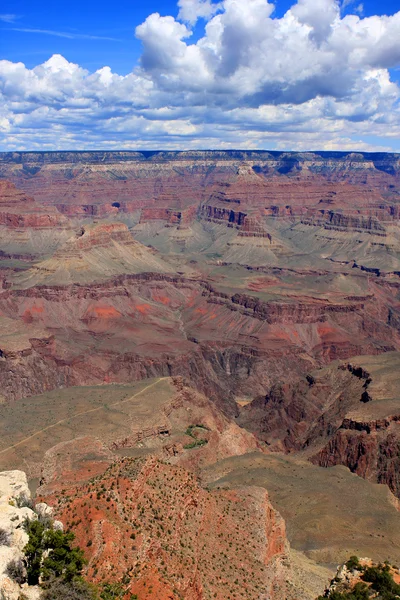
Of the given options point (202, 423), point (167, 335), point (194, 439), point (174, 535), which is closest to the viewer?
point (174, 535)

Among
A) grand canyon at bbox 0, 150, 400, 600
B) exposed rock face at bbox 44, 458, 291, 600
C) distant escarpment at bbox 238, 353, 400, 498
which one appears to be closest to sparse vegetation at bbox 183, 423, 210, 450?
grand canyon at bbox 0, 150, 400, 600

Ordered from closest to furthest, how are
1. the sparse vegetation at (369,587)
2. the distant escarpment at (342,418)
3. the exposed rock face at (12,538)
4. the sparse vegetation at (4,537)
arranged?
the exposed rock face at (12,538) → the sparse vegetation at (4,537) → the sparse vegetation at (369,587) → the distant escarpment at (342,418)

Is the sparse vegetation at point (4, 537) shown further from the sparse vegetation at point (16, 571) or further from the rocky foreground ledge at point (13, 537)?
the sparse vegetation at point (16, 571)

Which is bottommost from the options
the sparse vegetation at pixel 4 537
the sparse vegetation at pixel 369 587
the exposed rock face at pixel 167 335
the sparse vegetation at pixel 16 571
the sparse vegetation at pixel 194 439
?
the exposed rock face at pixel 167 335

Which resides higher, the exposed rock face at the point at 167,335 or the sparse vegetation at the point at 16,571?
the sparse vegetation at the point at 16,571

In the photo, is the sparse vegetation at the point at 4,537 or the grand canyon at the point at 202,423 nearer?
the sparse vegetation at the point at 4,537

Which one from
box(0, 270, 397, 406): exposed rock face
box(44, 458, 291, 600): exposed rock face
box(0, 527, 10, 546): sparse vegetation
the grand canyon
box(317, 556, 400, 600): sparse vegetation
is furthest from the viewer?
box(0, 270, 397, 406): exposed rock face

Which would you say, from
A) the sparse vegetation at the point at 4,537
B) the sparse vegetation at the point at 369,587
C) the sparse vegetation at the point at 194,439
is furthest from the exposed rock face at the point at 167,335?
the sparse vegetation at the point at 4,537

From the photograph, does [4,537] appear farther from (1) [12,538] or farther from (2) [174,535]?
(2) [174,535]

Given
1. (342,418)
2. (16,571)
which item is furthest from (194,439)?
(16,571)

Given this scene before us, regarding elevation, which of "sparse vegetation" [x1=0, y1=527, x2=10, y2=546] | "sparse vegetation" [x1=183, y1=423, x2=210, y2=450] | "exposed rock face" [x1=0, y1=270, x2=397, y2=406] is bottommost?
"exposed rock face" [x1=0, y1=270, x2=397, y2=406]

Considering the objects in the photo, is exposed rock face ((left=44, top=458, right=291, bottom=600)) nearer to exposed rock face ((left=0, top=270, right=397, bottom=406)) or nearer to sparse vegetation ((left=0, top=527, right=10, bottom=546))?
sparse vegetation ((left=0, top=527, right=10, bottom=546))

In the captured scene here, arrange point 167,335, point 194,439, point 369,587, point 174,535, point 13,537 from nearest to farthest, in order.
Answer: point 13,537 < point 369,587 < point 174,535 < point 194,439 < point 167,335
